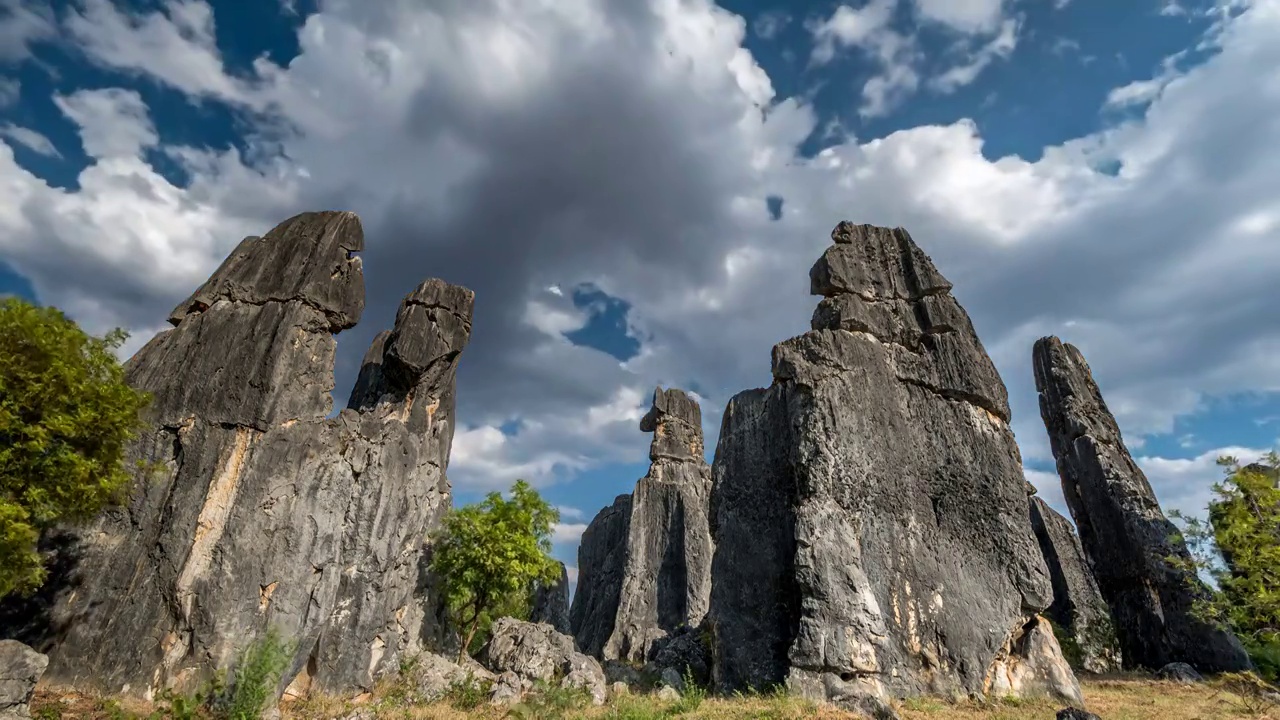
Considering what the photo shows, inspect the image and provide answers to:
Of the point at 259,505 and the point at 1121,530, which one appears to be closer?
the point at 259,505

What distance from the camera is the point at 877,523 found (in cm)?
1989

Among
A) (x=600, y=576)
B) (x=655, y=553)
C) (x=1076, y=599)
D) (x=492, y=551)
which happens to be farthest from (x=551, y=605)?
(x=1076, y=599)

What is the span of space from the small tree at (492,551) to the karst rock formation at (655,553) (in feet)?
39.2

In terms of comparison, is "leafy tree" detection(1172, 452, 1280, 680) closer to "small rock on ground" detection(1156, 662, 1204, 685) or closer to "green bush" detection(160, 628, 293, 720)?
"small rock on ground" detection(1156, 662, 1204, 685)

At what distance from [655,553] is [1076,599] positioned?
2610 centimetres

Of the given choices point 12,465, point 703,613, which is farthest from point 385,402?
point 703,613

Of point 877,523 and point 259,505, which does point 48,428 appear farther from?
point 877,523

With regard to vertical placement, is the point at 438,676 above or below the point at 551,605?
below

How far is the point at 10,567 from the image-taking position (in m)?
13.4

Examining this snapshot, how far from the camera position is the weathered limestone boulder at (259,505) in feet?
56.1

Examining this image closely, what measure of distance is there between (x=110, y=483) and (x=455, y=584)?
18.5 meters

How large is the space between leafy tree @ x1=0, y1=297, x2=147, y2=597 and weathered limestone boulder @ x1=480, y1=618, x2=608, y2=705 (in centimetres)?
1401

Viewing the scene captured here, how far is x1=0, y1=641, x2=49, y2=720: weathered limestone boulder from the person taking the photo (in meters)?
11.6

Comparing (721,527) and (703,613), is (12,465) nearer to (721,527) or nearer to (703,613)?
(721,527)
